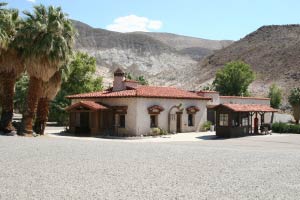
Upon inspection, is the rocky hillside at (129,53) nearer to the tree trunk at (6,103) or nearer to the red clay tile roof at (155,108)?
the red clay tile roof at (155,108)

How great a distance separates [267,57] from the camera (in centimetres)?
11669

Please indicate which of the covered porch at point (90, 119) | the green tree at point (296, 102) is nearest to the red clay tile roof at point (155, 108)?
the covered porch at point (90, 119)

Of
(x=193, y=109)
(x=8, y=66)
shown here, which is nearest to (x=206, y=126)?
(x=193, y=109)

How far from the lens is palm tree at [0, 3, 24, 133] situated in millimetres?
27584

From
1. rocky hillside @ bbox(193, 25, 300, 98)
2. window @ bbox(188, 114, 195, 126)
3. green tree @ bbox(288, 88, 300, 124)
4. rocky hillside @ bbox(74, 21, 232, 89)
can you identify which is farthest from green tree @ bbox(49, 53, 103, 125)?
rocky hillside @ bbox(74, 21, 232, 89)

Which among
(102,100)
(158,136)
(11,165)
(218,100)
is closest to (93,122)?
(102,100)

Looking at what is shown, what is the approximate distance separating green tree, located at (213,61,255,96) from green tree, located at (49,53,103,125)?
2906cm

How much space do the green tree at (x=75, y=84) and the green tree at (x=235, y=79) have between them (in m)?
29.1

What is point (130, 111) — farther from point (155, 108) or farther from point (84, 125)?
point (84, 125)

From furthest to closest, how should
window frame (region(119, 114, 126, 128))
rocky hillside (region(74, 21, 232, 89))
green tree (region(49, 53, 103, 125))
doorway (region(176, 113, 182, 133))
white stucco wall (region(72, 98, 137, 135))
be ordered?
Answer: rocky hillside (region(74, 21, 232, 89)) < green tree (region(49, 53, 103, 125)) < doorway (region(176, 113, 182, 133)) < window frame (region(119, 114, 126, 128)) < white stucco wall (region(72, 98, 137, 135))

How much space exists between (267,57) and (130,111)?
90.8 metres

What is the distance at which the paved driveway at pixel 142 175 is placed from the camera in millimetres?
10641

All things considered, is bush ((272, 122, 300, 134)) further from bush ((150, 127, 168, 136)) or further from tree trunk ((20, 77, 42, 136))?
tree trunk ((20, 77, 42, 136))

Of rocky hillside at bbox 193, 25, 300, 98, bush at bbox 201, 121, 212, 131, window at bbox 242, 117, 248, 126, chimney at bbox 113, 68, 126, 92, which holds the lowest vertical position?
bush at bbox 201, 121, 212, 131
